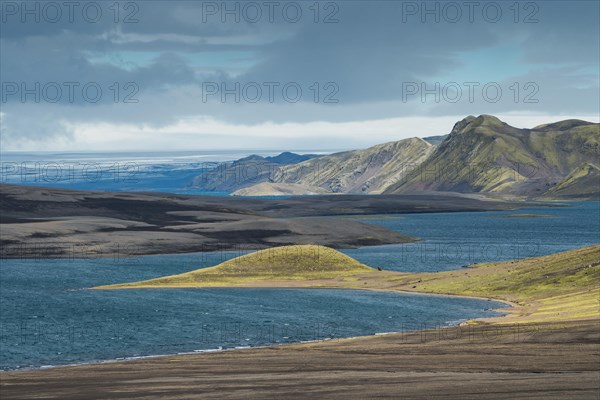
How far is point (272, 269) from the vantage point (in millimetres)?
137375

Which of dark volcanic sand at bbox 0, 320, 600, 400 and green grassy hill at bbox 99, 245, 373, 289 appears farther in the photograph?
green grassy hill at bbox 99, 245, 373, 289

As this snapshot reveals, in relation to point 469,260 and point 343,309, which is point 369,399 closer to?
point 343,309

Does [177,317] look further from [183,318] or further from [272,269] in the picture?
[272,269]

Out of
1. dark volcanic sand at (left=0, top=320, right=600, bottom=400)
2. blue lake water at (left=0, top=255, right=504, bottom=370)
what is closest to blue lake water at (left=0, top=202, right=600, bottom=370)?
blue lake water at (left=0, top=255, right=504, bottom=370)

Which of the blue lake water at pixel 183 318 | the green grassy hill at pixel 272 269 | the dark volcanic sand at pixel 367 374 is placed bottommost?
the blue lake water at pixel 183 318

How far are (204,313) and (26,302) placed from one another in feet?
80.4

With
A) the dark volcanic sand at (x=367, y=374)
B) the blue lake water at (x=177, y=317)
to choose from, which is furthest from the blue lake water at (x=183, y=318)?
the dark volcanic sand at (x=367, y=374)

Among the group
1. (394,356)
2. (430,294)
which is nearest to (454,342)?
(394,356)

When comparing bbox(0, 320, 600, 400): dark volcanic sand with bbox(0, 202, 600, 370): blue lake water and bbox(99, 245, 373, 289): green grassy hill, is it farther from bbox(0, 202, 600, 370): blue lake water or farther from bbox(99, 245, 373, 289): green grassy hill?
bbox(99, 245, 373, 289): green grassy hill

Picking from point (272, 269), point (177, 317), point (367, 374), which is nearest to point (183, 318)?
point (177, 317)

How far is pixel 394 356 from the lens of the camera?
5438 centimetres

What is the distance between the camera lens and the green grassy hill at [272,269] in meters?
128

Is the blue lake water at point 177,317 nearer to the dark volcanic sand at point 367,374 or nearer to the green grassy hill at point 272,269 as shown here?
the green grassy hill at point 272,269

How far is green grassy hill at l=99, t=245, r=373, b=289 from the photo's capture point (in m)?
128
